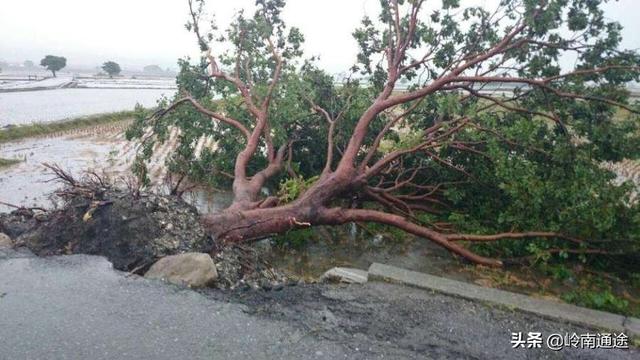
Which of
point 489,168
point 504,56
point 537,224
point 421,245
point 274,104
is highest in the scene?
point 504,56

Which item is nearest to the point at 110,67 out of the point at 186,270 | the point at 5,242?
the point at 5,242

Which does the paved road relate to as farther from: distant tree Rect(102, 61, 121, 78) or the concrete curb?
distant tree Rect(102, 61, 121, 78)

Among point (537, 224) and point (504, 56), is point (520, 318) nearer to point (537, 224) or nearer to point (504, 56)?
point (537, 224)

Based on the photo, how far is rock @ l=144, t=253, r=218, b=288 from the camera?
471 centimetres

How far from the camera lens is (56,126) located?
53.2ft

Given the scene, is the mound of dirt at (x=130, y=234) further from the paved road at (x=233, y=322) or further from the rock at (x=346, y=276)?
the rock at (x=346, y=276)

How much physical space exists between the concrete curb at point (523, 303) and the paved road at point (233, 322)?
0.37 ft

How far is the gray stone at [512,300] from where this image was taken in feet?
14.8

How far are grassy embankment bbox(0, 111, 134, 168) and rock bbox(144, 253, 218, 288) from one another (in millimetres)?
7590

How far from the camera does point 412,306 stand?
4645 mm

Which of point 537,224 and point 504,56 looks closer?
point 537,224

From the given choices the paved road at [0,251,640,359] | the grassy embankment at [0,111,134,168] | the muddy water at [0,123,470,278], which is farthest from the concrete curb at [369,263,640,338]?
the grassy embankment at [0,111,134,168]

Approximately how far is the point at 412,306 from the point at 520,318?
97cm

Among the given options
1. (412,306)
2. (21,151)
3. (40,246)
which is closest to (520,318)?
(412,306)
